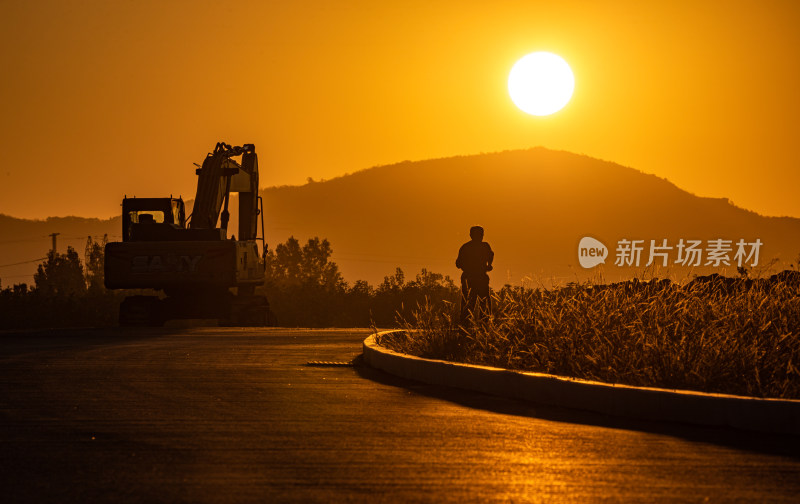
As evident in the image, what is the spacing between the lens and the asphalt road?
859 cm

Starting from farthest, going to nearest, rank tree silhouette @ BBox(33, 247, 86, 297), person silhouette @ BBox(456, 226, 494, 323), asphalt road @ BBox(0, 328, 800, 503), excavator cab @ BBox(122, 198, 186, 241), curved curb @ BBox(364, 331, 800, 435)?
tree silhouette @ BBox(33, 247, 86, 297) < excavator cab @ BBox(122, 198, 186, 241) < person silhouette @ BBox(456, 226, 494, 323) < curved curb @ BBox(364, 331, 800, 435) < asphalt road @ BBox(0, 328, 800, 503)

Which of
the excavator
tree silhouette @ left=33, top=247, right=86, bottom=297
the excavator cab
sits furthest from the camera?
tree silhouette @ left=33, top=247, right=86, bottom=297

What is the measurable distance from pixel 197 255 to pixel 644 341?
23129 millimetres

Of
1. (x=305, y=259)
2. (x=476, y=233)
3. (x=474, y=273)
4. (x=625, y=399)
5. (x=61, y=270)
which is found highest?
(x=305, y=259)

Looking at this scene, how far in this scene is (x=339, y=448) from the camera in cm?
1047

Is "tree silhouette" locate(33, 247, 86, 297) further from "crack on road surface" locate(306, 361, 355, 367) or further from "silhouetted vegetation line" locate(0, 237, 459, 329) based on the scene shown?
"crack on road surface" locate(306, 361, 355, 367)

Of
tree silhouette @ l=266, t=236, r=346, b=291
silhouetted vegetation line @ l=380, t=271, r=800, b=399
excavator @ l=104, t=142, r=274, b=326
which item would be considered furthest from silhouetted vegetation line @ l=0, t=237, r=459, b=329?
tree silhouette @ l=266, t=236, r=346, b=291

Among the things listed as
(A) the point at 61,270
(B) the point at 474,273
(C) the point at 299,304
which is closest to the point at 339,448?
(B) the point at 474,273

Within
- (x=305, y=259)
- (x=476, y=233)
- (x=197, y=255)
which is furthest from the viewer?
(x=305, y=259)

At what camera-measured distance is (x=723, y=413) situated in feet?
40.3

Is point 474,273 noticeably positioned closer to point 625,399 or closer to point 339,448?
point 625,399

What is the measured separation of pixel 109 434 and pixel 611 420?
4821mm

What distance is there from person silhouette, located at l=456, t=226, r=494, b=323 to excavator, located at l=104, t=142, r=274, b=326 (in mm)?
16262

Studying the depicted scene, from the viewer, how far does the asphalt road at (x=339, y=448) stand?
28.2 feet
